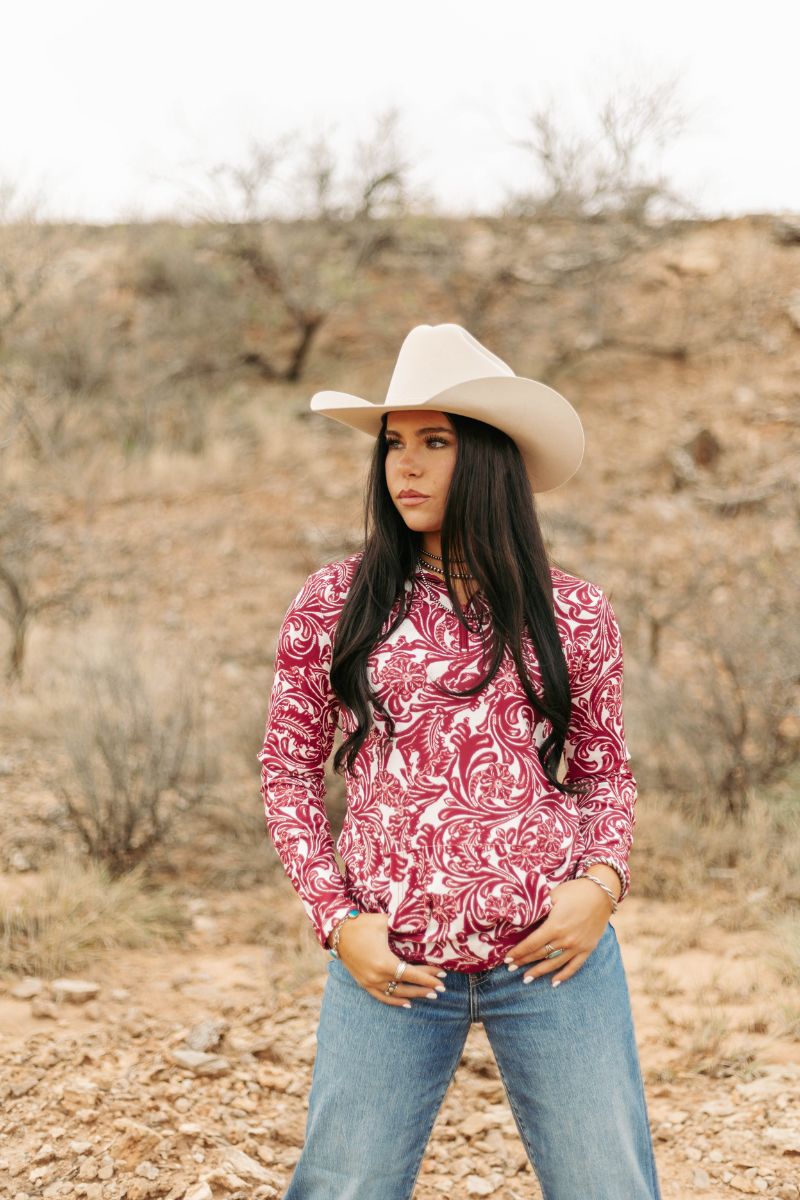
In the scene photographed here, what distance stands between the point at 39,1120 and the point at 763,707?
4.46 meters

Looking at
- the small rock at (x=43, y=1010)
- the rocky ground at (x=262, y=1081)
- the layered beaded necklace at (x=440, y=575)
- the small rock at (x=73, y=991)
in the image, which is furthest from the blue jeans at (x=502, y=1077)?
the small rock at (x=73, y=991)

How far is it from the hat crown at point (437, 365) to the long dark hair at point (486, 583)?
8 centimetres

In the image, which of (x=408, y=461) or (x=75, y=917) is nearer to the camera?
(x=408, y=461)

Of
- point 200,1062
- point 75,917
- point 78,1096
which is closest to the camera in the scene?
point 78,1096

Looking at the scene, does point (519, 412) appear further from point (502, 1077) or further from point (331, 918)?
point (502, 1077)

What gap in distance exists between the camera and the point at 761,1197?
2.84m

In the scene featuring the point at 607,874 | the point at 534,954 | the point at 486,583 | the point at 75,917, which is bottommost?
the point at 75,917

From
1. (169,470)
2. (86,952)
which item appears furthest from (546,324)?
(86,952)

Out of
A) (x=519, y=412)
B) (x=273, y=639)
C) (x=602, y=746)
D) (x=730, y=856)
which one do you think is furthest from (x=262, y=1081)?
(x=273, y=639)

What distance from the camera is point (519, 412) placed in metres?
1.98

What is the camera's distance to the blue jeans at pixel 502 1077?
1.77m

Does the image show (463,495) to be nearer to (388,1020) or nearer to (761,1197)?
(388,1020)

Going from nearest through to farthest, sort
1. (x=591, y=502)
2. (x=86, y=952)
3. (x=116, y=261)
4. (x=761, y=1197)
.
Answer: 1. (x=761, y=1197)
2. (x=86, y=952)
3. (x=591, y=502)
4. (x=116, y=261)

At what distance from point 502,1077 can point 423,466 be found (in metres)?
1.12
